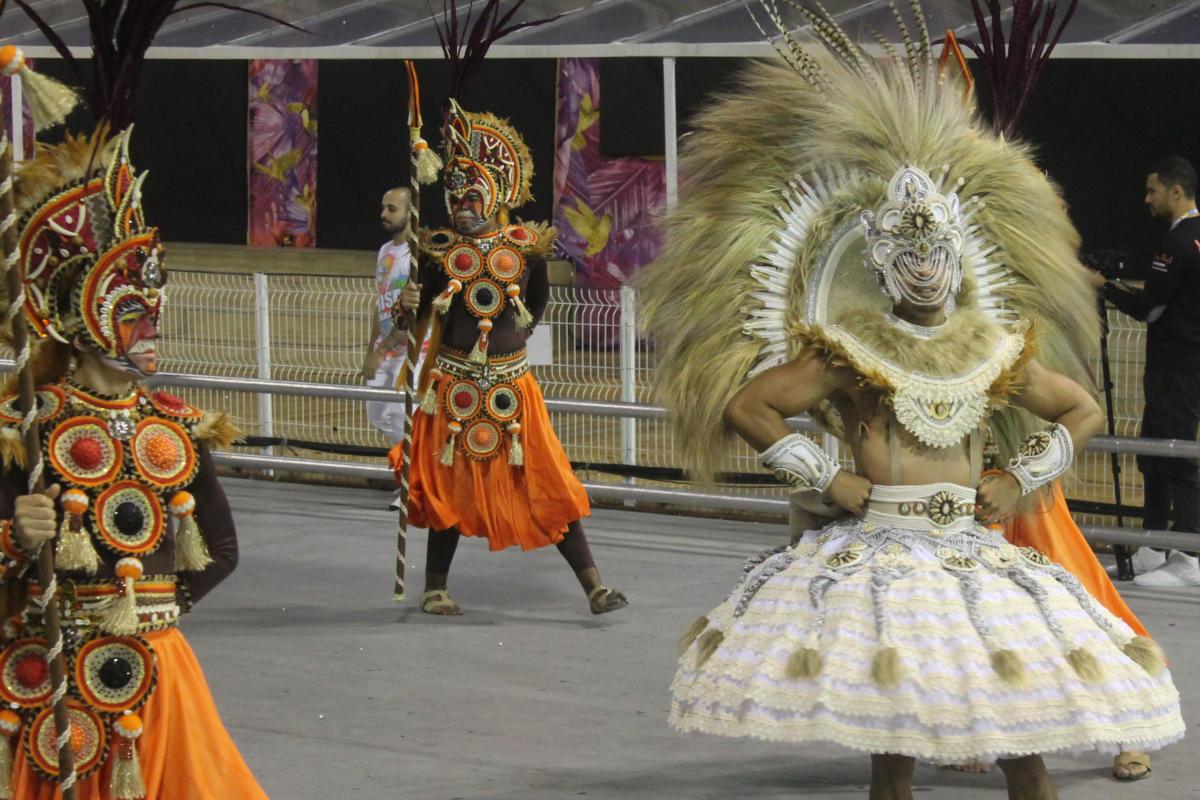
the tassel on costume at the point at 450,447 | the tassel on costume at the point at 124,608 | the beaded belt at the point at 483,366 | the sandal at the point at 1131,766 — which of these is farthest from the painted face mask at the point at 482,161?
the tassel on costume at the point at 124,608

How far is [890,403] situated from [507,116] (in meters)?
9.82

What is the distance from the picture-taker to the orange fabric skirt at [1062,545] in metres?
5.42

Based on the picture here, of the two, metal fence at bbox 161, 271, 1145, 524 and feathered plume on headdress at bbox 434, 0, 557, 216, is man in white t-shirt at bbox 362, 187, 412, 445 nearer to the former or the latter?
metal fence at bbox 161, 271, 1145, 524

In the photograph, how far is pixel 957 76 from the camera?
16.5 feet

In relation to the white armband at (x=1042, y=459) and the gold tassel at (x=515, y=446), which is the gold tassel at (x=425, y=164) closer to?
the gold tassel at (x=515, y=446)

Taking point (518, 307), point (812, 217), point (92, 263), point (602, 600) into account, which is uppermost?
point (812, 217)

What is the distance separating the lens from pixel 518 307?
7.63 m

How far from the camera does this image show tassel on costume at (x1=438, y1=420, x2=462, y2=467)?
7.60 meters

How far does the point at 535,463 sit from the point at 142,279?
3.92 meters

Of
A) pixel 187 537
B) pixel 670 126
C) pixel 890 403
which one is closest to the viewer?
pixel 187 537

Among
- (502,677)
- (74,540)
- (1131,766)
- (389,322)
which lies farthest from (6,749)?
(389,322)

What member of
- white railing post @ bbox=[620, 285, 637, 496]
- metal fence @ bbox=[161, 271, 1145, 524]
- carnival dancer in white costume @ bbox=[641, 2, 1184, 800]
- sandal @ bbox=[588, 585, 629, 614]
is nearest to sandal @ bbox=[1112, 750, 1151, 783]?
carnival dancer in white costume @ bbox=[641, 2, 1184, 800]

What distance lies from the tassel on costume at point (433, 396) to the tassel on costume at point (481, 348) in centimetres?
17

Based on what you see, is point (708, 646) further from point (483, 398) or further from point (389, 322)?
point (389, 322)
